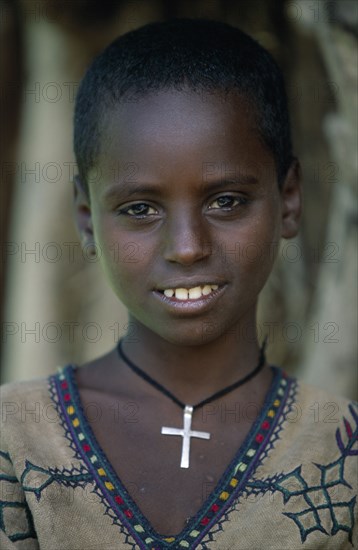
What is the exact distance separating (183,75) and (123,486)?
0.87m

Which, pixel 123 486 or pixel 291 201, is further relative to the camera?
pixel 291 201

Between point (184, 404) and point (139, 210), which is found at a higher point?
point (139, 210)

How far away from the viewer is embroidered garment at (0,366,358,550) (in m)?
1.79

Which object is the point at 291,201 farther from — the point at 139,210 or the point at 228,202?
the point at 139,210

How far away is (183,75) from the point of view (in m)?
1.91

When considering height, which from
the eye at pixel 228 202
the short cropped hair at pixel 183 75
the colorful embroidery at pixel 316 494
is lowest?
the colorful embroidery at pixel 316 494

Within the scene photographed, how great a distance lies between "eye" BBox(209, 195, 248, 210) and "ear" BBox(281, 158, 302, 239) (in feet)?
0.75

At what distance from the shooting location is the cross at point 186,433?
76.9 inches

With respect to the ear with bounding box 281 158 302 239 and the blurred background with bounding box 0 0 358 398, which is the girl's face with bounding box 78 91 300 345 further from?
the blurred background with bounding box 0 0 358 398

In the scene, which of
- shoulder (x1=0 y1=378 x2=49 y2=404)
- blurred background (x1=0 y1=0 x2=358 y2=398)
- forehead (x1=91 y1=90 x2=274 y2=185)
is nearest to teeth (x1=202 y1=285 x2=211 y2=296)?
forehead (x1=91 y1=90 x2=274 y2=185)

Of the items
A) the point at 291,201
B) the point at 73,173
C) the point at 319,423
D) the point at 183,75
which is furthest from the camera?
the point at 73,173

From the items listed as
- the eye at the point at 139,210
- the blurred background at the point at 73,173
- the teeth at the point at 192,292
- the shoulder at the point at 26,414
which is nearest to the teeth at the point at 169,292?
the teeth at the point at 192,292

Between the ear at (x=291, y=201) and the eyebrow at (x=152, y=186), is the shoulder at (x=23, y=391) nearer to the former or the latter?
the eyebrow at (x=152, y=186)

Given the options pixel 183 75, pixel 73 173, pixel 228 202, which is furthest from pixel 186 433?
pixel 73 173
